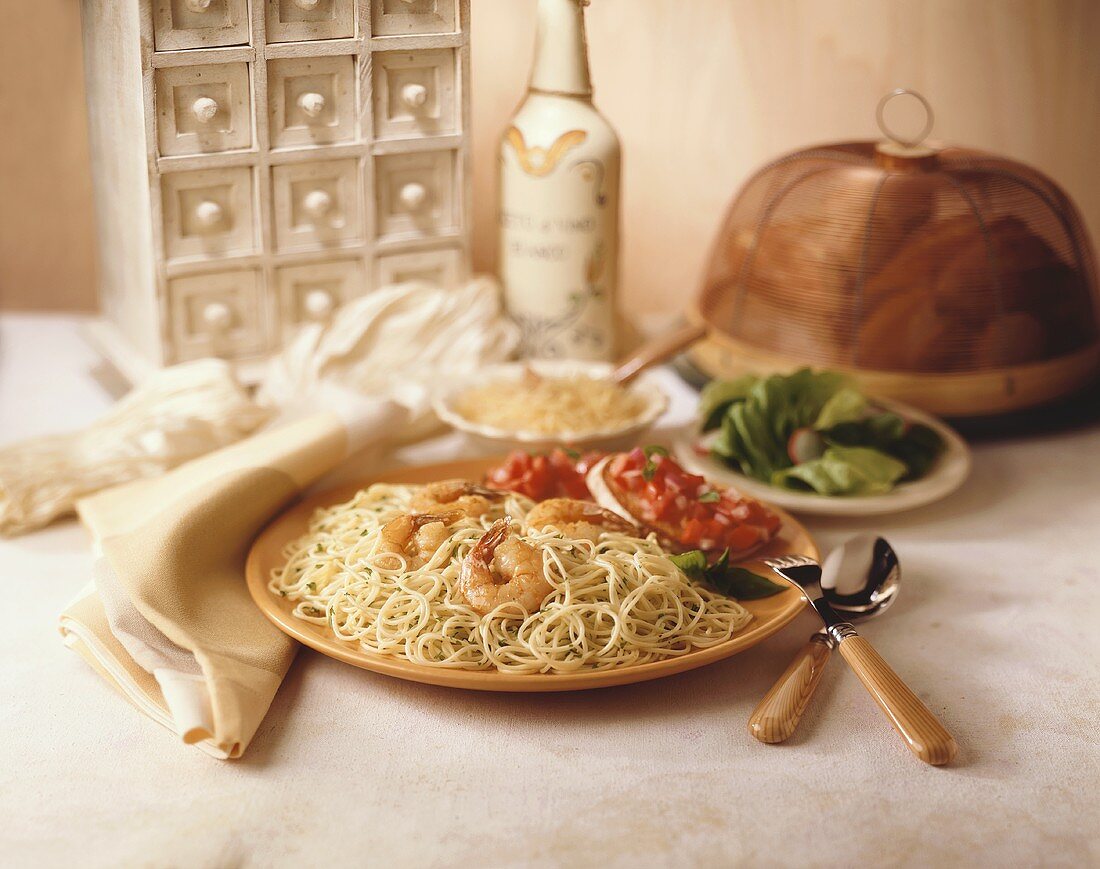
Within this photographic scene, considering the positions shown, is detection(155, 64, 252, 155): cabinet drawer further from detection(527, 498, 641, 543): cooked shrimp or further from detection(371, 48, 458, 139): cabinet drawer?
detection(527, 498, 641, 543): cooked shrimp

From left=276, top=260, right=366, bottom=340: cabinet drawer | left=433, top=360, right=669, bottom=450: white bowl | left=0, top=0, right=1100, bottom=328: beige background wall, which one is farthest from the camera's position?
left=0, top=0, right=1100, bottom=328: beige background wall

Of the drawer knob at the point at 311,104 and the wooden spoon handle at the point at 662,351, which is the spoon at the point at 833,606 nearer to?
the wooden spoon handle at the point at 662,351

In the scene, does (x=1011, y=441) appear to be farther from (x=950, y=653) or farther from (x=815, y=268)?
(x=950, y=653)

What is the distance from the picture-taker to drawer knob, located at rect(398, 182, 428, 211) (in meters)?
1.52

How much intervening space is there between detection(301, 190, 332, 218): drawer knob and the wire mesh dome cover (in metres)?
0.53

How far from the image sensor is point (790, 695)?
921 millimetres

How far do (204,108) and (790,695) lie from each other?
0.91 metres

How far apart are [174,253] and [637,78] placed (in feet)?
2.58

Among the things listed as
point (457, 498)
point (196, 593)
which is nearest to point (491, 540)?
point (457, 498)

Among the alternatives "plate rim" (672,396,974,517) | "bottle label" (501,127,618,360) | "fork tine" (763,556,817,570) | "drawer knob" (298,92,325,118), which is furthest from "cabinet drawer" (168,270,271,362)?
"fork tine" (763,556,817,570)

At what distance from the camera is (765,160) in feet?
6.32

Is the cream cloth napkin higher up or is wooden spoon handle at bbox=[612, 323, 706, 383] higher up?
wooden spoon handle at bbox=[612, 323, 706, 383]

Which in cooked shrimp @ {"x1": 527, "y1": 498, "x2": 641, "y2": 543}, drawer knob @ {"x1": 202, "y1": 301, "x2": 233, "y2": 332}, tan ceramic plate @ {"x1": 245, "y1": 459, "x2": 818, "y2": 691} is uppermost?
drawer knob @ {"x1": 202, "y1": 301, "x2": 233, "y2": 332}

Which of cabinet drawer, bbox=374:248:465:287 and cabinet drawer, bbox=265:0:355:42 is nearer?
cabinet drawer, bbox=265:0:355:42
